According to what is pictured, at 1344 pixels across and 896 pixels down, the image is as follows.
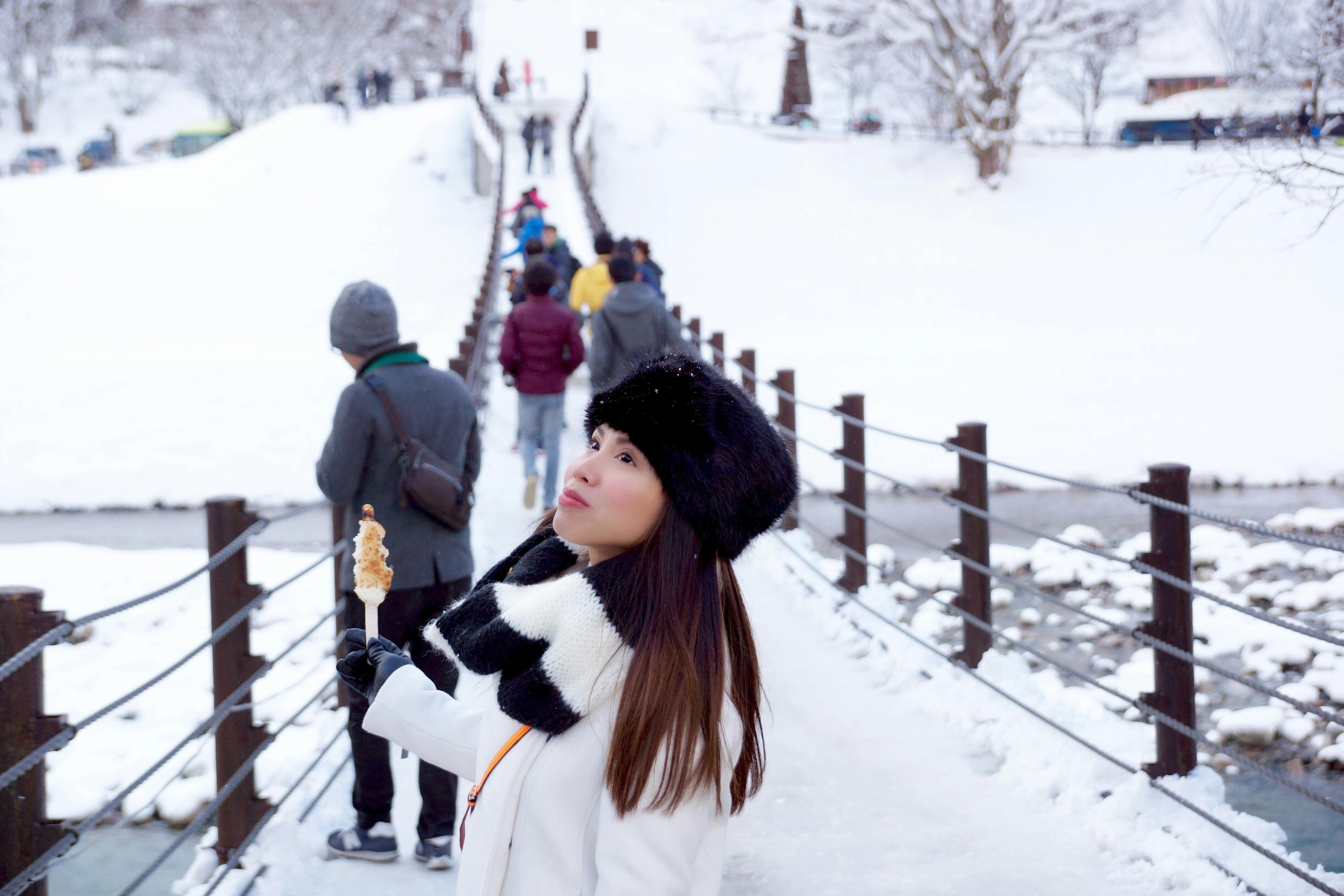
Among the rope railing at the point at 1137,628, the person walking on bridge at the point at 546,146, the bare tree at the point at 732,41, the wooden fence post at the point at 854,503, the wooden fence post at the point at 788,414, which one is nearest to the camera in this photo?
the rope railing at the point at 1137,628

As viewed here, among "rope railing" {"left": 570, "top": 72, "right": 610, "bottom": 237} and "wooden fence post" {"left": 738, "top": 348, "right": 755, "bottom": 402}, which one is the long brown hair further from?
"rope railing" {"left": 570, "top": 72, "right": 610, "bottom": 237}

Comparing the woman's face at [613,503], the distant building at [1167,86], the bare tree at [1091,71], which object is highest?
the distant building at [1167,86]

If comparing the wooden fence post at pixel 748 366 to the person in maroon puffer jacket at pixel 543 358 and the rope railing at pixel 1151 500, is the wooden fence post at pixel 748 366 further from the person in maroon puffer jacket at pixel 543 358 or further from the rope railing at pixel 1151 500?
the rope railing at pixel 1151 500

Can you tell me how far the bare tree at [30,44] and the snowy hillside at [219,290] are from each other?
94.4 ft

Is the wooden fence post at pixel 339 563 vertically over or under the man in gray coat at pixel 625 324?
under

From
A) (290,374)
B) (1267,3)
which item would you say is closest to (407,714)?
(290,374)

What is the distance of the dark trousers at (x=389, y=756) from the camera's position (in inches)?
163

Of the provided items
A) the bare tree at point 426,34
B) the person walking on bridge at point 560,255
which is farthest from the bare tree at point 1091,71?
the bare tree at point 426,34

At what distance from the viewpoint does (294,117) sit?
41875 millimetres

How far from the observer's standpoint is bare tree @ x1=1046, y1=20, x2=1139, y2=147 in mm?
34531

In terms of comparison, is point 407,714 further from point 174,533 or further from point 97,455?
point 97,455

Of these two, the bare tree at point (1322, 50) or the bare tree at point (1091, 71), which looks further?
the bare tree at point (1091, 71)

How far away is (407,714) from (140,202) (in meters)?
35.1

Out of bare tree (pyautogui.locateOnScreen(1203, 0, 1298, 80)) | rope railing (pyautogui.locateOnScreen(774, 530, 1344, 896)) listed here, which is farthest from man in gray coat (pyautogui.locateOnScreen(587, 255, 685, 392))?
bare tree (pyautogui.locateOnScreen(1203, 0, 1298, 80))
